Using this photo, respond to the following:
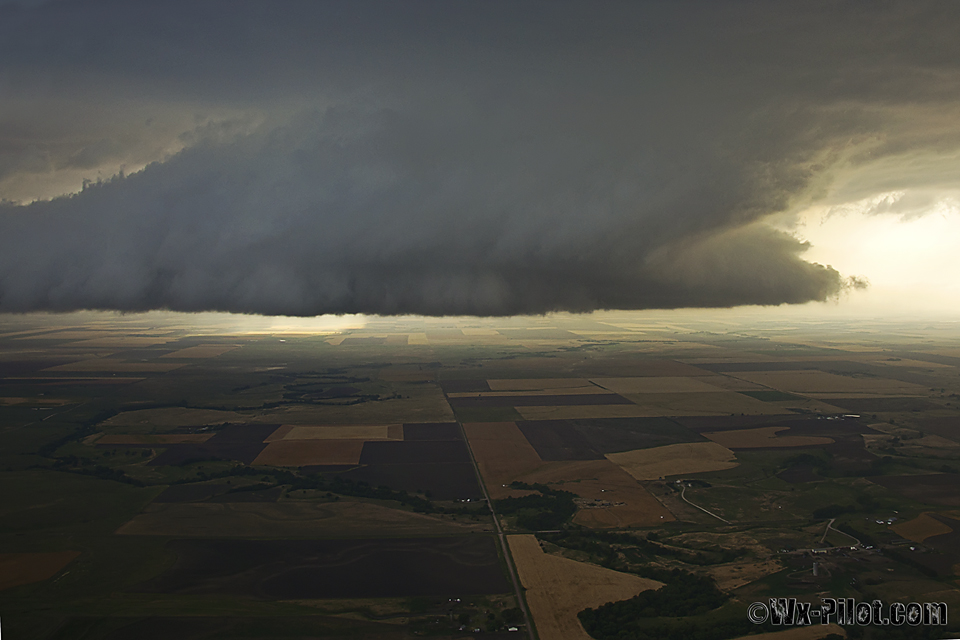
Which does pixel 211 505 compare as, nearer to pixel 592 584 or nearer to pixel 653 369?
pixel 592 584

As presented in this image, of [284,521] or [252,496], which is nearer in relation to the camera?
[284,521]

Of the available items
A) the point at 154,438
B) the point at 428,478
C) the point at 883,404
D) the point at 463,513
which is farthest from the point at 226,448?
the point at 883,404

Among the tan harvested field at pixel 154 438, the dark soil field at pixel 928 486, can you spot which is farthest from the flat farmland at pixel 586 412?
the tan harvested field at pixel 154 438

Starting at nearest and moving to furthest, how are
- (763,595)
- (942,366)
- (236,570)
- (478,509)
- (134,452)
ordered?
(763,595)
(236,570)
(478,509)
(134,452)
(942,366)

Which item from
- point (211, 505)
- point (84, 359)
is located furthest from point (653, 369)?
point (84, 359)

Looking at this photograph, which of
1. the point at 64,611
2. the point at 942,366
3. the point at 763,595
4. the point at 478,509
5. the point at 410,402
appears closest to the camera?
the point at 64,611

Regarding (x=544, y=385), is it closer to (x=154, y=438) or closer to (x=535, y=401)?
(x=535, y=401)
